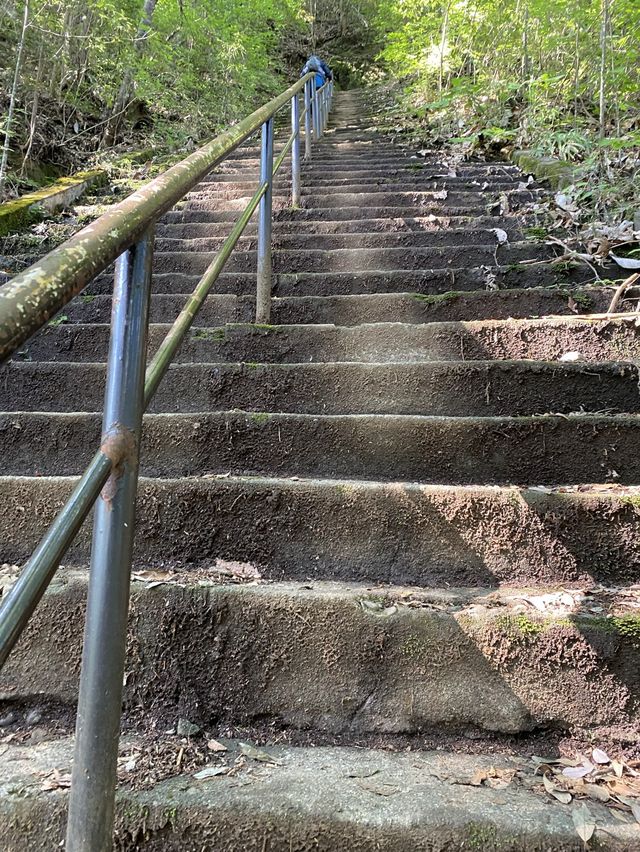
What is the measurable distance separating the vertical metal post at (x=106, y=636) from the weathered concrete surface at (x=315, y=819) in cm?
15

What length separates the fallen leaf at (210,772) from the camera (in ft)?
3.44

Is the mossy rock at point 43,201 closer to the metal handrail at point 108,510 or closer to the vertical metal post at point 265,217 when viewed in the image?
the vertical metal post at point 265,217

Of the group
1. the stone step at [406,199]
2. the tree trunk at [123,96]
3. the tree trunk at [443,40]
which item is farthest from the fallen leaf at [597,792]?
the tree trunk at [443,40]

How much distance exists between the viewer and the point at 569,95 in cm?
564

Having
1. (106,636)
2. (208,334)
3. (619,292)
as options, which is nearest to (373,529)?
(106,636)

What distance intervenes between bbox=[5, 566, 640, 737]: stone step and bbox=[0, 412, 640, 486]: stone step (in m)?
0.54

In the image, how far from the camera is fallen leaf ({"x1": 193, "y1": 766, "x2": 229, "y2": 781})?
105cm

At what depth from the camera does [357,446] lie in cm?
183

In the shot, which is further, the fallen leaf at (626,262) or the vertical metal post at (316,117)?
the vertical metal post at (316,117)

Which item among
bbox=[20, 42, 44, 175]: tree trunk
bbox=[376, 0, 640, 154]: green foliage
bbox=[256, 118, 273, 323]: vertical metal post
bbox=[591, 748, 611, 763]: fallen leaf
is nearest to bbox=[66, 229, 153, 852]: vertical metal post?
bbox=[591, 748, 611, 763]: fallen leaf

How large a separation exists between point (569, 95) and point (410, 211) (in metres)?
2.99

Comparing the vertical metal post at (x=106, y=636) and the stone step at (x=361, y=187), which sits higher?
the stone step at (x=361, y=187)

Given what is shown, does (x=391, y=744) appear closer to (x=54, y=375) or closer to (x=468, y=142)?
(x=54, y=375)

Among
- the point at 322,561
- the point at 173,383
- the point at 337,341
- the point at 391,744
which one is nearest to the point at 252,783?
the point at 391,744
